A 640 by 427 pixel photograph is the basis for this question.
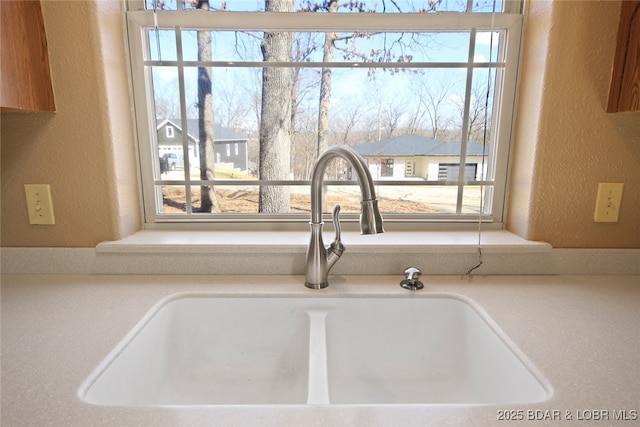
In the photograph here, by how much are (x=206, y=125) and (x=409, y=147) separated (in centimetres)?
66

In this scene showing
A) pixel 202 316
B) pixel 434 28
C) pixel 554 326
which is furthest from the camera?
pixel 434 28

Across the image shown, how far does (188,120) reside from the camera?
112cm

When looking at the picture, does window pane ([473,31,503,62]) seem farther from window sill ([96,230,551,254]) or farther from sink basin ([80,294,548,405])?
sink basin ([80,294,548,405])

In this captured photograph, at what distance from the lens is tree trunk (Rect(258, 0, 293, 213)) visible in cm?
108

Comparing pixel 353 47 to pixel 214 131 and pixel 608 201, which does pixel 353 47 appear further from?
pixel 608 201

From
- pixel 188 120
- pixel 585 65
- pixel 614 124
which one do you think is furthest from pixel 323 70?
pixel 614 124

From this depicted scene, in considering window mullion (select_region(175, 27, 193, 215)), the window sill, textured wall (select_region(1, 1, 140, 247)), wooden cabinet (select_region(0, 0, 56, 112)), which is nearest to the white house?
the window sill

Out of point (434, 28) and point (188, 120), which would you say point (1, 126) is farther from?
point (434, 28)

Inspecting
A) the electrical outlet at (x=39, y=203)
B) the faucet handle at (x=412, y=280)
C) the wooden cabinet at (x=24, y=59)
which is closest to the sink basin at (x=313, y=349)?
the faucet handle at (x=412, y=280)

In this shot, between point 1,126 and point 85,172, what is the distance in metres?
0.24

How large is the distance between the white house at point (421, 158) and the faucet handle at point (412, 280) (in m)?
0.37

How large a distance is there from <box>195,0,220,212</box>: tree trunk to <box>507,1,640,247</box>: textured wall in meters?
0.96

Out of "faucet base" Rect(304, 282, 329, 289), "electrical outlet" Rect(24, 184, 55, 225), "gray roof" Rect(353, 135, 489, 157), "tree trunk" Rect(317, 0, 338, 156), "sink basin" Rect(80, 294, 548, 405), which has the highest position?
"tree trunk" Rect(317, 0, 338, 156)

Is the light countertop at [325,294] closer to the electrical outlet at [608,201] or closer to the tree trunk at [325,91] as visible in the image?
the electrical outlet at [608,201]
